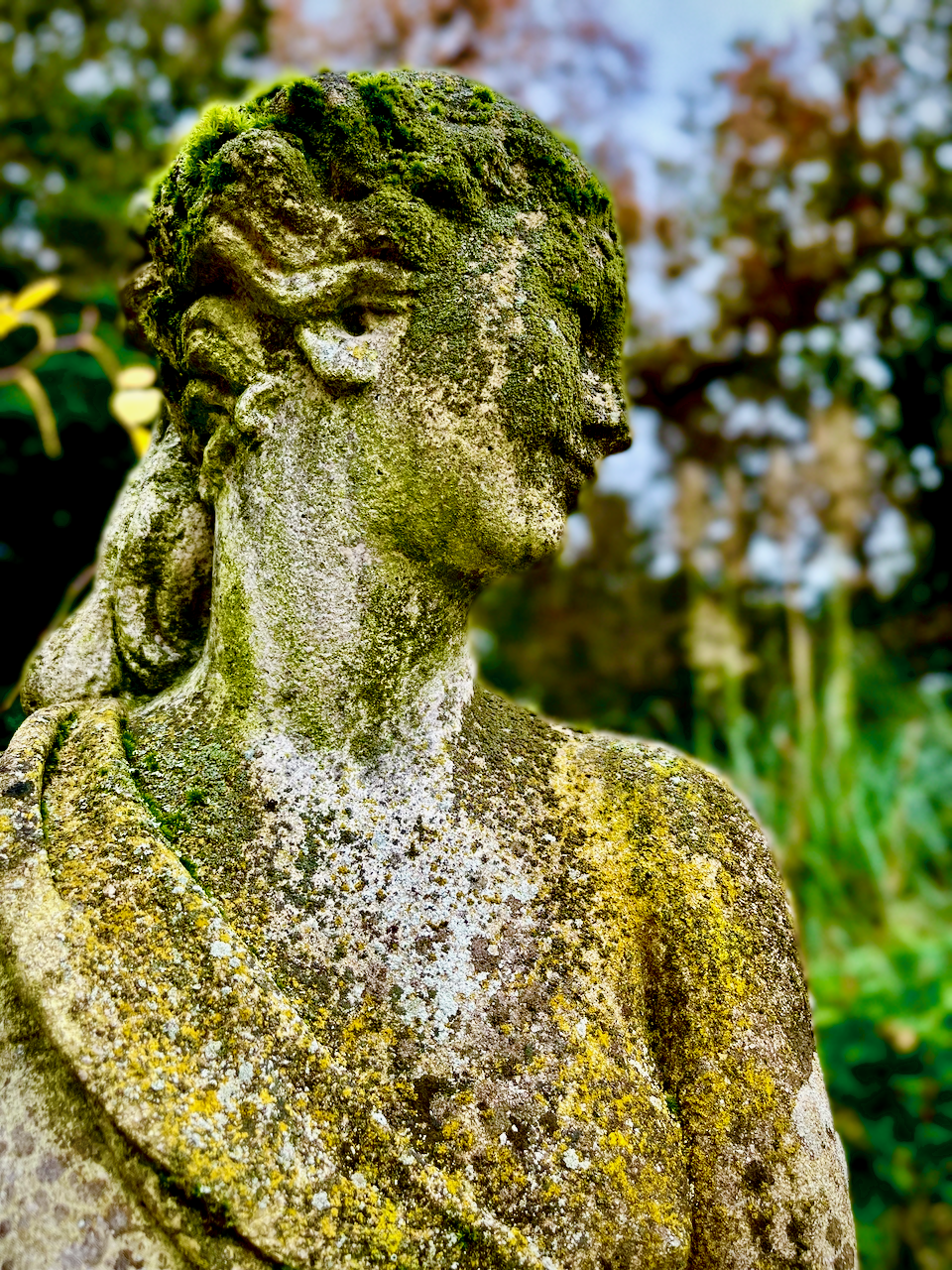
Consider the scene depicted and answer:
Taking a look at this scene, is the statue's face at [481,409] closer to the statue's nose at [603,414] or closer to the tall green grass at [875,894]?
the statue's nose at [603,414]

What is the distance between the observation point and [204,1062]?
3.52ft

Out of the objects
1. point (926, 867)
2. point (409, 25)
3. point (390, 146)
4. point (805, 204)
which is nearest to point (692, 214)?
point (805, 204)

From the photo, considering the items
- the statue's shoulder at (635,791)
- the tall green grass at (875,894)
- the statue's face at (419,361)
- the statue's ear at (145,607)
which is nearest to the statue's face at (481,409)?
the statue's face at (419,361)

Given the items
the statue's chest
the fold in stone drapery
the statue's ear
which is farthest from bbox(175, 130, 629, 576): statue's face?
the fold in stone drapery

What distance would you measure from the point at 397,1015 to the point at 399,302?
0.88 m

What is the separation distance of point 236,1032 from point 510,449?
0.75 meters

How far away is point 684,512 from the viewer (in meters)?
6.21

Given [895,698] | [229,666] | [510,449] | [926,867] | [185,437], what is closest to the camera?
[510,449]

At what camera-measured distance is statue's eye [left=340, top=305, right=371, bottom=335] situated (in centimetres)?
135

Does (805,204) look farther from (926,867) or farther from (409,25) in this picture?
(926,867)

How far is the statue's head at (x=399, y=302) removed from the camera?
1.30 metres

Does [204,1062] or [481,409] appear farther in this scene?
[481,409]

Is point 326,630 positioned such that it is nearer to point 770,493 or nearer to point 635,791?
point 635,791

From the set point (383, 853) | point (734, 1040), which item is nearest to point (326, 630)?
point (383, 853)
